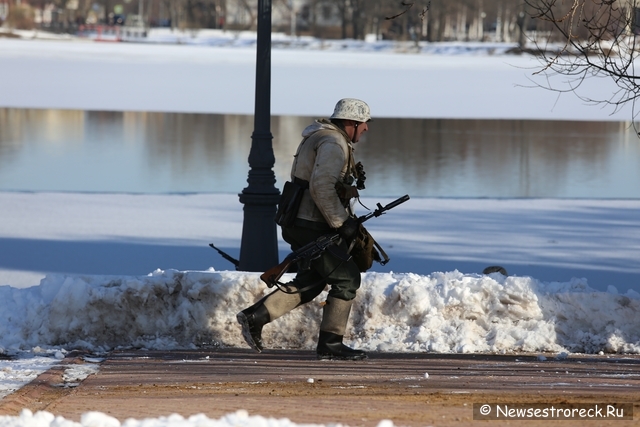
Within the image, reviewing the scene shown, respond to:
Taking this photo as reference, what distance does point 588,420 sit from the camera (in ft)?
15.1

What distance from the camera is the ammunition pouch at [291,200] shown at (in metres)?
6.32

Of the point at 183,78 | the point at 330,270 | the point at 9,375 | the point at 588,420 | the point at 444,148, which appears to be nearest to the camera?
the point at 588,420

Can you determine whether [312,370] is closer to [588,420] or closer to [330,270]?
[330,270]

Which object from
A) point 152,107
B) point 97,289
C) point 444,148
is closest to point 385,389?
point 97,289

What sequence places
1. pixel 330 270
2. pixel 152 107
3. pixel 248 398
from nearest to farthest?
pixel 248 398
pixel 330 270
pixel 152 107

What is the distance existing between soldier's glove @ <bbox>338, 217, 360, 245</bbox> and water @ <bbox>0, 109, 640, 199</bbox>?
8825mm

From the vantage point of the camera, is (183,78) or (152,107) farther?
(183,78)

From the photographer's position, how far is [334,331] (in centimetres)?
638

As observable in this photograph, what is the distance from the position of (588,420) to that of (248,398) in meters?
1.57

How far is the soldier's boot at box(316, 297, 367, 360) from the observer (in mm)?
6367

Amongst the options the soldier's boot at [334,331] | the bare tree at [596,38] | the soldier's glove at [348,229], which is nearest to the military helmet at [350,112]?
the soldier's glove at [348,229]

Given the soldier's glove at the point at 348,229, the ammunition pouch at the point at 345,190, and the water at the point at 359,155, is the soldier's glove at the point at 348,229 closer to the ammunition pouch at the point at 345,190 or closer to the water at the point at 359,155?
the ammunition pouch at the point at 345,190

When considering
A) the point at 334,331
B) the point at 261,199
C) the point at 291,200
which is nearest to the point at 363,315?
the point at 334,331

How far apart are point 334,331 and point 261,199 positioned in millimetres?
1979
